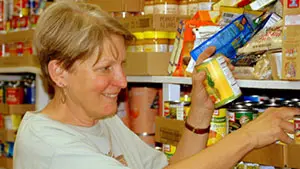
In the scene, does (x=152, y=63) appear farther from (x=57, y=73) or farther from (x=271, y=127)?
(x=271, y=127)

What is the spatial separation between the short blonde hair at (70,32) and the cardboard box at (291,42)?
47 centimetres

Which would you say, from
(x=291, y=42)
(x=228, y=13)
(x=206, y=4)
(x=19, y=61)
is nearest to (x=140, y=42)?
(x=206, y=4)

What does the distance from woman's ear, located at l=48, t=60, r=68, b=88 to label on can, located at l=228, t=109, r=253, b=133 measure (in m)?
0.55

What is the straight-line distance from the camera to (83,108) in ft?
5.44

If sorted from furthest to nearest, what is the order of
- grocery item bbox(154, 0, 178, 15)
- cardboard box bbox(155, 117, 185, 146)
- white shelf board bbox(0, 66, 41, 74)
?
white shelf board bbox(0, 66, 41, 74) < grocery item bbox(154, 0, 178, 15) < cardboard box bbox(155, 117, 185, 146)

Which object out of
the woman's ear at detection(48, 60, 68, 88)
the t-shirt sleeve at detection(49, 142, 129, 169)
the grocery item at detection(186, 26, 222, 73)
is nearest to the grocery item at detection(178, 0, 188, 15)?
the grocery item at detection(186, 26, 222, 73)

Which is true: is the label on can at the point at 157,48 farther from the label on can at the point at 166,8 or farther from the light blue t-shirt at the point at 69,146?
the light blue t-shirt at the point at 69,146

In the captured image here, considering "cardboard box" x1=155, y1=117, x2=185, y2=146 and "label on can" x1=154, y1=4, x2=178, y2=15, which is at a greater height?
"label on can" x1=154, y1=4, x2=178, y2=15

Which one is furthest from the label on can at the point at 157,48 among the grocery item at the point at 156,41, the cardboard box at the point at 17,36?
the cardboard box at the point at 17,36

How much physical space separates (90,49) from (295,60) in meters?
0.58

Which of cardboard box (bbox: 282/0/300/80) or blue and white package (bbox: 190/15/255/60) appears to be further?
blue and white package (bbox: 190/15/255/60)

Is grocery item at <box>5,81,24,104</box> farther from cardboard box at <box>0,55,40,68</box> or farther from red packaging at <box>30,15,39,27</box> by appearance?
red packaging at <box>30,15,39,27</box>

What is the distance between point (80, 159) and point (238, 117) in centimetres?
56

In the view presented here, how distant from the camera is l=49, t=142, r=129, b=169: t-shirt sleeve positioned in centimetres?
144
